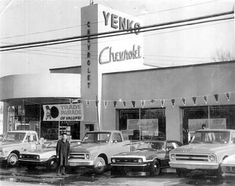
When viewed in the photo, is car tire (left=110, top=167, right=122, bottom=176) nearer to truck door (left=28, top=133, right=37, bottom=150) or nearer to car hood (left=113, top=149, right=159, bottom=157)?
car hood (left=113, top=149, right=159, bottom=157)

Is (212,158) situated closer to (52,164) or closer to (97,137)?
(97,137)

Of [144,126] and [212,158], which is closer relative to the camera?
[212,158]

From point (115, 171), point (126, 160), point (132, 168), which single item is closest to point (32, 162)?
point (115, 171)

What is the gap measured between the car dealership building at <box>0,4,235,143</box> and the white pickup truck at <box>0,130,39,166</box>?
3.97m

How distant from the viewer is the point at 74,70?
101 ft

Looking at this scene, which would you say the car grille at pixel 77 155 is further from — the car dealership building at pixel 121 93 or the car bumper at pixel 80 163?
the car dealership building at pixel 121 93

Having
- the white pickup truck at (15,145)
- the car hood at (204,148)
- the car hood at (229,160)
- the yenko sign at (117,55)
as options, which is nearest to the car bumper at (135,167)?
the car hood at (204,148)

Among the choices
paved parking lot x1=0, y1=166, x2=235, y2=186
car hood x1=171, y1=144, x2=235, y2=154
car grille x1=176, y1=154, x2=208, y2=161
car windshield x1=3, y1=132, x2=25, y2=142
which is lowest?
paved parking lot x1=0, y1=166, x2=235, y2=186

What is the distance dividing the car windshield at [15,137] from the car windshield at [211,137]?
28.4 feet

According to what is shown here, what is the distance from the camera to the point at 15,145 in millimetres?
18453

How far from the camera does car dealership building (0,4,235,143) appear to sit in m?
20.7

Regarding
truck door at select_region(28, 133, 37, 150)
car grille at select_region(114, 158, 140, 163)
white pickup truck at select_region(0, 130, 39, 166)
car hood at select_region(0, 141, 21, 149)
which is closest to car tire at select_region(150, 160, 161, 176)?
car grille at select_region(114, 158, 140, 163)

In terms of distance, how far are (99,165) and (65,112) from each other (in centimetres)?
838

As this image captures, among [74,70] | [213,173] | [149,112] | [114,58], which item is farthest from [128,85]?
[213,173]
